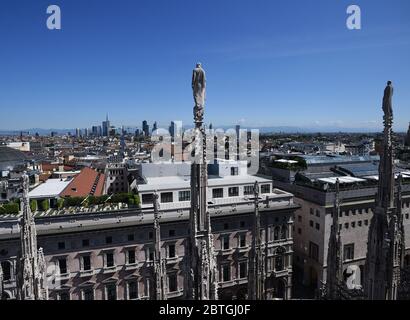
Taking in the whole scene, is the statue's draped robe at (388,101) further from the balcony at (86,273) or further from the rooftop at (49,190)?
the rooftop at (49,190)

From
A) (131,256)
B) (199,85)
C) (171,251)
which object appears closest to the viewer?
(199,85)

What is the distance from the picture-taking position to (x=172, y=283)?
30.0 metres

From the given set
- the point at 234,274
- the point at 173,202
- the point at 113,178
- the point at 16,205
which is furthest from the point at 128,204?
the point at 113,178

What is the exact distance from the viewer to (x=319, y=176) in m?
44.0

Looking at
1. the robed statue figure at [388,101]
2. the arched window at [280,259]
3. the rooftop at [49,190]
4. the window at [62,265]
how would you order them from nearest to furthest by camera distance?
1. the robed statue figure at [388,101]
2. the window at [62,265]
3. the rooftop at [49,190]
4. the arched window at [280,259]

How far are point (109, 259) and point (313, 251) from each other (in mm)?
25212

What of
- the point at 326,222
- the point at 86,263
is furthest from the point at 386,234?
the point at 326,222

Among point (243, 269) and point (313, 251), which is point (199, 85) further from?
point (313, 251)

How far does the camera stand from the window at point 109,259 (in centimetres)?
2825

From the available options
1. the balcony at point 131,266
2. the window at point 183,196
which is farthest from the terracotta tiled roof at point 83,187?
the window at point 183,196

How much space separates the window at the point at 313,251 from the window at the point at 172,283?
18359 millimetres

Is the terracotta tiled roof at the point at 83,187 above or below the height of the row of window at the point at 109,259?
above

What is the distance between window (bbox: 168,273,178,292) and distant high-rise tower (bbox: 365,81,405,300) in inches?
917
